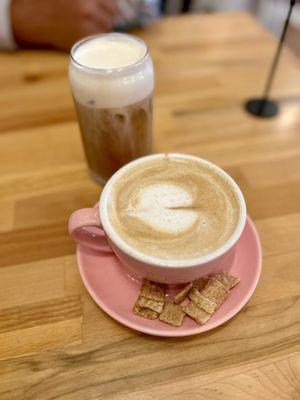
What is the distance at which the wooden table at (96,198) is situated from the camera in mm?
446

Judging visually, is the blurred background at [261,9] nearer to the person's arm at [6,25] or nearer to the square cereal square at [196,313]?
the person's arm at [6,25]

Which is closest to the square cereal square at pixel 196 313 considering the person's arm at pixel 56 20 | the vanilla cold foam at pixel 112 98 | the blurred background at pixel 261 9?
the vanilla cold foam at pixel 112 98

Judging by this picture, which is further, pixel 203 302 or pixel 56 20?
pixel 56 20

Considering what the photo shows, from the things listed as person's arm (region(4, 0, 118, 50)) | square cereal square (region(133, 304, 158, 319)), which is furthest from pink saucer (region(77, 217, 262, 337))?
person's arm (region(4, 0, 118, 50))

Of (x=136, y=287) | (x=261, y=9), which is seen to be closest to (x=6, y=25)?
(x=136, y=287)

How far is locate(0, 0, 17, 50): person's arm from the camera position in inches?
39.3

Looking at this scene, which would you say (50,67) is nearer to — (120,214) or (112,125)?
(112,125)

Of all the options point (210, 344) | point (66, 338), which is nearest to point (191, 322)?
point (210, 344)

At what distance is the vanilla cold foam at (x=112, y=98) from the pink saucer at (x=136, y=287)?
0.20 metres

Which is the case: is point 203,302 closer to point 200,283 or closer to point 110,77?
point 200,283

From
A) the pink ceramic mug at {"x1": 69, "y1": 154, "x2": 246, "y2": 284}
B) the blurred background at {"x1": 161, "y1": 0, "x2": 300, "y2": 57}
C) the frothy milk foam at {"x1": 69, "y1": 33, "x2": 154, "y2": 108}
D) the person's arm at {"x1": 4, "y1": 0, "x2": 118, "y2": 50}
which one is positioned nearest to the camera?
the pink ceramic mug at {"x1": 69, "y1": 154, "x2": 246, "y2": 284}

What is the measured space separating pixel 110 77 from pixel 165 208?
234 mm

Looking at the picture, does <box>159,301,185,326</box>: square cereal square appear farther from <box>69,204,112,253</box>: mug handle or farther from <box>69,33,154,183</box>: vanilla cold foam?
<box>69,33,154,183</box>: vanilla cold foam

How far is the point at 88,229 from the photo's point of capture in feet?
1.77
